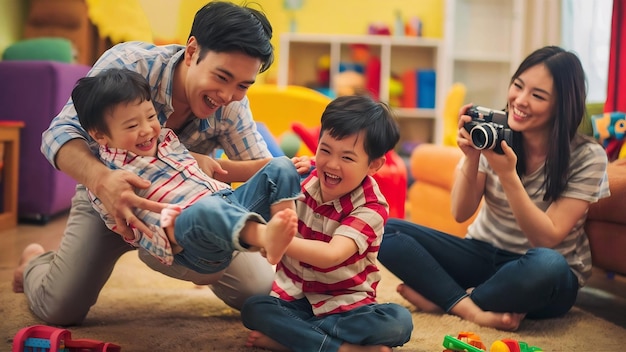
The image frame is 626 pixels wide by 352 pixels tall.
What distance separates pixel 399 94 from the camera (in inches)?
181

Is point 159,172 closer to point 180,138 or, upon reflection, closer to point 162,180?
point 162,180

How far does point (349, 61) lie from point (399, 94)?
0.40 metres

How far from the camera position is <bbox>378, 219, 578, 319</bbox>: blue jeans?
1528 millimetres

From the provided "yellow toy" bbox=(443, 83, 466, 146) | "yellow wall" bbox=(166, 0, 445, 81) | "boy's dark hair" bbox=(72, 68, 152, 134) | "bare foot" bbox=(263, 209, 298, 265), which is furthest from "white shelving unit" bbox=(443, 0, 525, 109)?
"bare foot" bbox=(263, 209, 298, 265)

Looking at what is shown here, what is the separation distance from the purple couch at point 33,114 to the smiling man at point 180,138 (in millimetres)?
1206

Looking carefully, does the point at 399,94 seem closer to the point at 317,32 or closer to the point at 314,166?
the point at 317,32

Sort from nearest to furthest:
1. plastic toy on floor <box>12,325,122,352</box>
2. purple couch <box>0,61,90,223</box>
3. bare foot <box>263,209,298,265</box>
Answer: bare foot <box>263,209,298,265</box>, plastic toy on floor <box>12,325,122,352</box>, purple couch <box>0,61,90,223</box>

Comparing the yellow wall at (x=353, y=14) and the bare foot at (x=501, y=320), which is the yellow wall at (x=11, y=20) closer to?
the yellow wall at (x=353, y=14)

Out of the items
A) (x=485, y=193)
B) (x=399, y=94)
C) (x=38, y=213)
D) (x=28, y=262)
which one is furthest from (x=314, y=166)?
(x=399, y=94)

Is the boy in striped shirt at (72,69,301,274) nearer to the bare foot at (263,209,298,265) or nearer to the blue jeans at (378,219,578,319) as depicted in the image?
the bare foot at (263,209,298,265)

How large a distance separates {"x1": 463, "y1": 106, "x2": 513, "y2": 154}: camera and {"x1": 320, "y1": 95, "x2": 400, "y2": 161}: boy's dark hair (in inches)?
12.7

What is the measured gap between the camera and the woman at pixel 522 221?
5.06 ft

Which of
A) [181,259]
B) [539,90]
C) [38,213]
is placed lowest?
[38,213]

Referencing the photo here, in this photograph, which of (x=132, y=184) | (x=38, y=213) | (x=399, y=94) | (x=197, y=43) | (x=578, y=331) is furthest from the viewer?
(x=399, y=94)
